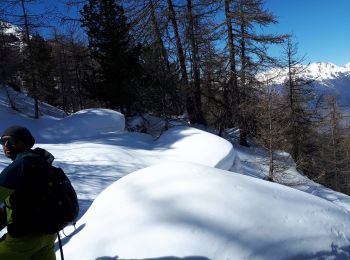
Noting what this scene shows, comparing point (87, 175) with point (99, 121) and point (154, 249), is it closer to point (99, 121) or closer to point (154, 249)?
point (154, 249)

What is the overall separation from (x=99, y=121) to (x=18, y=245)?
563 inches

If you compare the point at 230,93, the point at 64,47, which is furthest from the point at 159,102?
the point at 64,47

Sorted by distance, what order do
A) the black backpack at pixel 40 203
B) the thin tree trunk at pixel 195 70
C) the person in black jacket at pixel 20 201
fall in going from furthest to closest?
the thin tree trunk at pixel 195 70 < the black backpack at pixel 40 203 < the person in black jacket at pixel 20 201

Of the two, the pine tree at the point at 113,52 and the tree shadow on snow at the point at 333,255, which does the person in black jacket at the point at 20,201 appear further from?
the pine tree at the point at 113,52

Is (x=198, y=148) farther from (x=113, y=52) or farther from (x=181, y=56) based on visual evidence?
(x=113, y=52)

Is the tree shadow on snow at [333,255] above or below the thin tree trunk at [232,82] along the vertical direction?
below

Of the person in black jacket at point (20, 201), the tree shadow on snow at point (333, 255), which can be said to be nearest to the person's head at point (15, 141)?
the person in black jacket at point (20, 201)

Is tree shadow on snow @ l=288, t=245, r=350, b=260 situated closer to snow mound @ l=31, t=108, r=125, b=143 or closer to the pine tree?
snow mound @ l=31, t=108, r=125, b=143

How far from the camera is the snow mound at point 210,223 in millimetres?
2986

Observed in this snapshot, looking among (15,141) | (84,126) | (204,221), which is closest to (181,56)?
(84,126)

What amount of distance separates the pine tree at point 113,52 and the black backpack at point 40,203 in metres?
17.6

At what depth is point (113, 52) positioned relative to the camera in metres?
20.6

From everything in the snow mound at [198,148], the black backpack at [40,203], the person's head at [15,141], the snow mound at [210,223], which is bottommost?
the snow mound at [198,148]

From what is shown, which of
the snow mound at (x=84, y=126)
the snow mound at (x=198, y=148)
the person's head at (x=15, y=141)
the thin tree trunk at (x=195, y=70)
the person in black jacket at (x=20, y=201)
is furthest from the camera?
the thin tree trunk at (x=195, y=70)
